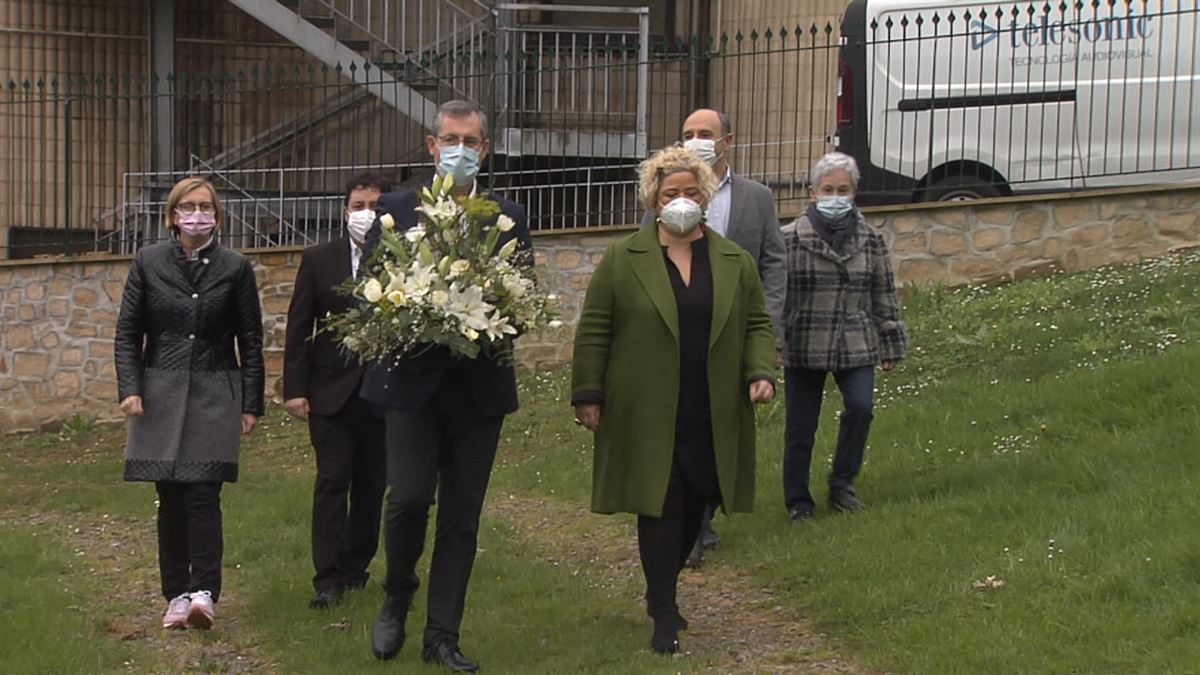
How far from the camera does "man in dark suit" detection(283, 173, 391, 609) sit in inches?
286

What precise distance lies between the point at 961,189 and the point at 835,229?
5.56 metres

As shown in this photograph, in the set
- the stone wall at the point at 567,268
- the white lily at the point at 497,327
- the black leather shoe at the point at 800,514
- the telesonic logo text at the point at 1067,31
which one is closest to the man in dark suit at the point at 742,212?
the black leather shoe at the point at 800,514

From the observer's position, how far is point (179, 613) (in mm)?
6973

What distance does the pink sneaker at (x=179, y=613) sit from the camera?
22.9 feet

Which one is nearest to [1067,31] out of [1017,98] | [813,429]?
[1017,98]

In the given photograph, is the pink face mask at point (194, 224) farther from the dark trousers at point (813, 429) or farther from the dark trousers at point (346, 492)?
the dark trousers at point (813, 429)

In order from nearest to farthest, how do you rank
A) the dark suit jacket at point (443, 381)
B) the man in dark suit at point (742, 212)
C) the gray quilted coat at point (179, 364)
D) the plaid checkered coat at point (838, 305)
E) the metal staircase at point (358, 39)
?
the dark suit jacket at point (443, 381)
the gray quilted coat at point (179, 364)
the man in dark suit at point (742, 212)
the plaid checkered coat at point (838, 305)
the metal staircase at point (358, 39)

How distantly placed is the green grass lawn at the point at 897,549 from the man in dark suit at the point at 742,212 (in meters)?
0.85

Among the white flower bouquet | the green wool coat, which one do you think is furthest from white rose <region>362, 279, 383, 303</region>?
the green wool coat

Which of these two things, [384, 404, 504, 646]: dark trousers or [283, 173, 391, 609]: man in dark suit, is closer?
[384, 404, 504, 646]: dark trousers

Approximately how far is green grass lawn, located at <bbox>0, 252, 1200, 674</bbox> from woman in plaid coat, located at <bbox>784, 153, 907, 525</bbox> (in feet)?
0.95

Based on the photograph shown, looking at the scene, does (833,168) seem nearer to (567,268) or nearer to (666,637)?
(666,637)

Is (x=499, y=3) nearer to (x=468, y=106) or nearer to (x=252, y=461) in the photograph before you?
(x=252, y=461)

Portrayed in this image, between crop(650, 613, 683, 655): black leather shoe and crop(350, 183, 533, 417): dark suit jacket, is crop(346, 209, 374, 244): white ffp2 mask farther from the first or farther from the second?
crop(650, 613, 683, 655): black leather shoe
